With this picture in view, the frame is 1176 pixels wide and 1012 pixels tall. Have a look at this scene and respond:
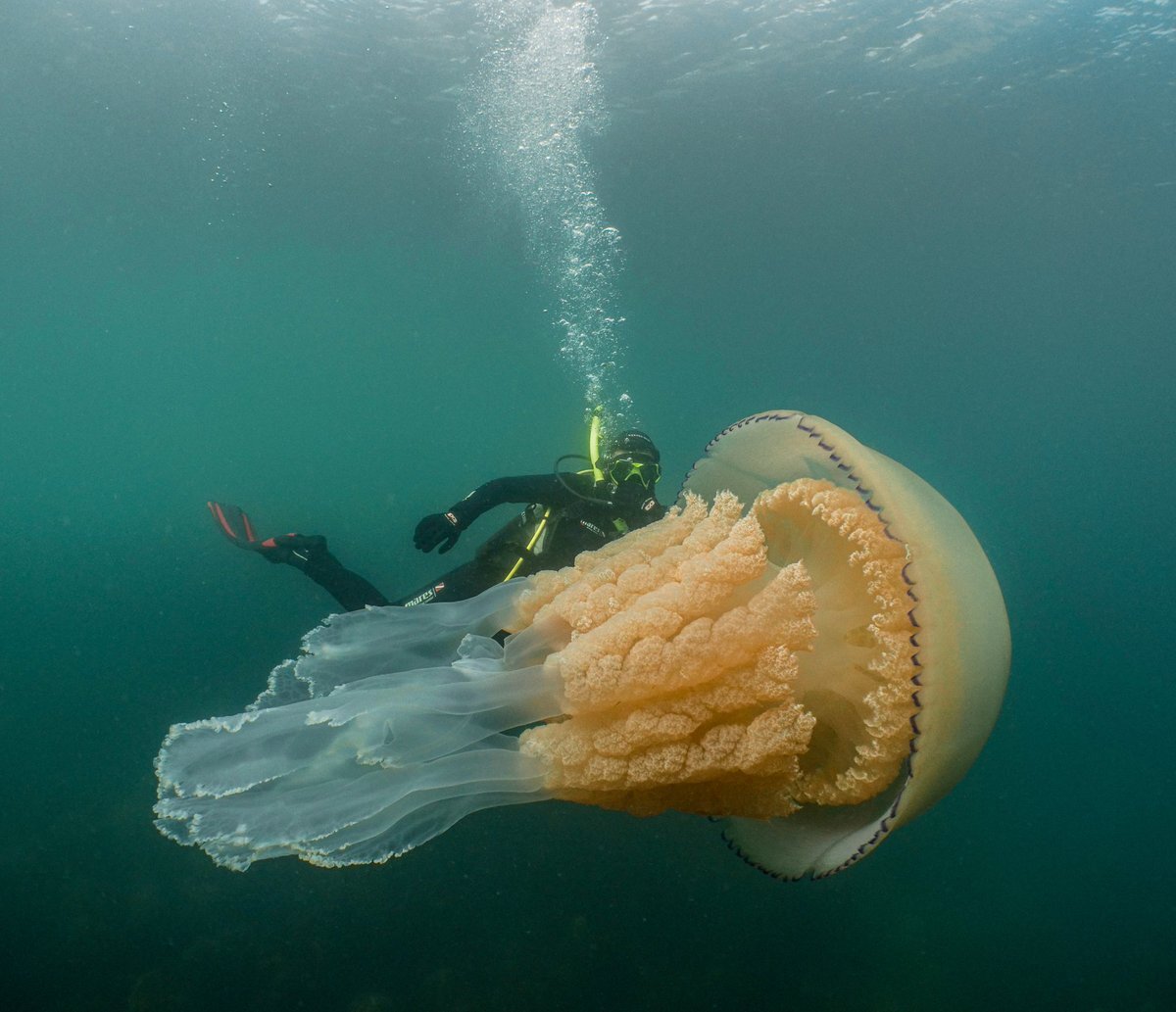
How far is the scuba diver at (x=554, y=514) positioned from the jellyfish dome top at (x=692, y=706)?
205 cm

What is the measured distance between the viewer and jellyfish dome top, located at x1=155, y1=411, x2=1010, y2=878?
1.67 metres

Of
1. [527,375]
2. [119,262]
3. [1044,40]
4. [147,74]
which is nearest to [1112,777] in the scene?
[1044,40]

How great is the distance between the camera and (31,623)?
13547mm

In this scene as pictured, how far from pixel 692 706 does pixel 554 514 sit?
9.20 ft

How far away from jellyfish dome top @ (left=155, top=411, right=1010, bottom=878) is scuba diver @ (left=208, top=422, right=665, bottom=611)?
2.05 m

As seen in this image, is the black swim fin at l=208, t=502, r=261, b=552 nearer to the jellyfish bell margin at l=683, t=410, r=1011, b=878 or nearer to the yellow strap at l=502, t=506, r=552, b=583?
the yellow strap at l=502, t=506, r=552, b=583

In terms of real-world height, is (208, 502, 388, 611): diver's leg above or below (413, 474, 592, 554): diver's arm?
below

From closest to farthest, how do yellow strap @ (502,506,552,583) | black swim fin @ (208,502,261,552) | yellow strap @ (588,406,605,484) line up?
1. yellow strap @ (588,406,605,484)
2. yellow strap @ (502,506,552,583)
3. black swim fin @ (208,502,261,552)

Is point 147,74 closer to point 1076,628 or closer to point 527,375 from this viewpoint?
point 1076,628

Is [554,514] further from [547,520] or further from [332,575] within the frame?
[332,575]

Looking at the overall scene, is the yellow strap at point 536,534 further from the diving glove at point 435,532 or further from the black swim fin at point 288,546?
the black swim fin at point 288,546

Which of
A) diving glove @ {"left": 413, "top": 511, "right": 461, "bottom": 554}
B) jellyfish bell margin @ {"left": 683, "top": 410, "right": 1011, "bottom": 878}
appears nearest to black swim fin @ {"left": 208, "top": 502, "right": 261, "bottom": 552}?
diving glove @ {"left": 413, "top": 511, "right": 461, "bottom": 554}

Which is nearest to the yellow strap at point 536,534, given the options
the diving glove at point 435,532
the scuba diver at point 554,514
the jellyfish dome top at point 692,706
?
the scuba diver at point 554,514

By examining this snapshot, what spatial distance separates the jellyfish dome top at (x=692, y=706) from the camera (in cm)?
167
